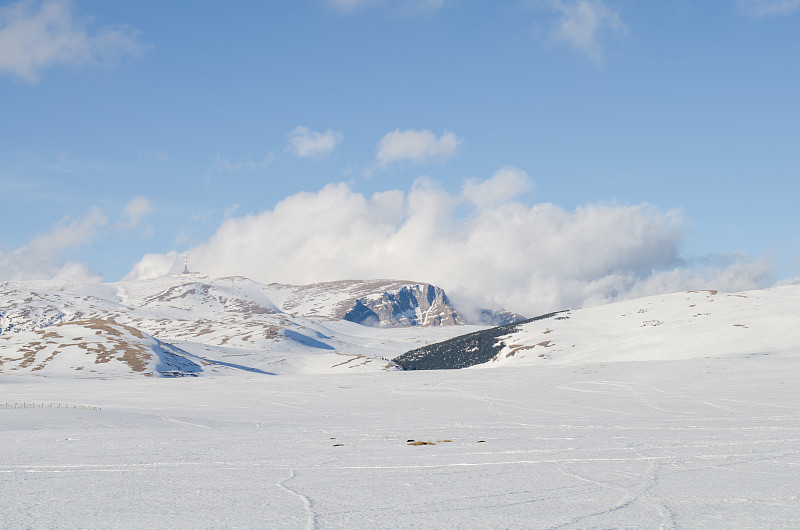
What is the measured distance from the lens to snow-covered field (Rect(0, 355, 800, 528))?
9336mm

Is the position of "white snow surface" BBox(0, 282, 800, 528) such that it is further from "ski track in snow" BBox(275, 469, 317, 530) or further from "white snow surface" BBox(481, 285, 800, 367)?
"white snow surface" BBox(481, 285, 800, 367)

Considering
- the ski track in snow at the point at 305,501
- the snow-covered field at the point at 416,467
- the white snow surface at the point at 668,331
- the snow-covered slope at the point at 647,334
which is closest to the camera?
the ski track in snow at the point at 305,501

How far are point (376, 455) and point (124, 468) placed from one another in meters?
6.06

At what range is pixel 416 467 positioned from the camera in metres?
14.1

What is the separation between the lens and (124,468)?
47.3 ft

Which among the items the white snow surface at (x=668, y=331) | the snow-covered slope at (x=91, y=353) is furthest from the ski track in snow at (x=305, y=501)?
the snow-covered slope at (x=91, y=353)

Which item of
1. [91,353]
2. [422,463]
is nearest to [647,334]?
[422,463]

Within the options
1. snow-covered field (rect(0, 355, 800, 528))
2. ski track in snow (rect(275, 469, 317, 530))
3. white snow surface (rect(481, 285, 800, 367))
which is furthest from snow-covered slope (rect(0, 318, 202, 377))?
ski track in snow (rect(275, 469, 317, 530))

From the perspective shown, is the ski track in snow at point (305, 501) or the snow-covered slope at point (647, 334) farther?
the snow-covered slope at point (647, 334)

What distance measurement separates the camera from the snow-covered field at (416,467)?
368 inches

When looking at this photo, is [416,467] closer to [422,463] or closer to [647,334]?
[422,463]

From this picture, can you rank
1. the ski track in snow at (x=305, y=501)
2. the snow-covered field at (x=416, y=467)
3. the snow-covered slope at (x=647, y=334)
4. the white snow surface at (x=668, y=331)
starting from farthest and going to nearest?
the snow-covered slope at (x=647, y=334)
the white snow surface at (x=668, y=331)
the snow-covered field at (x=416, y=467)
the ski track in snow at (x=305, y=501)

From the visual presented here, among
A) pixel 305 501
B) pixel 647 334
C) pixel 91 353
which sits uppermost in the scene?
pixel 91 353

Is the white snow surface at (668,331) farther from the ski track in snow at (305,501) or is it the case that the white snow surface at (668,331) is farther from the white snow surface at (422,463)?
the ski track in snow at (305,501)
